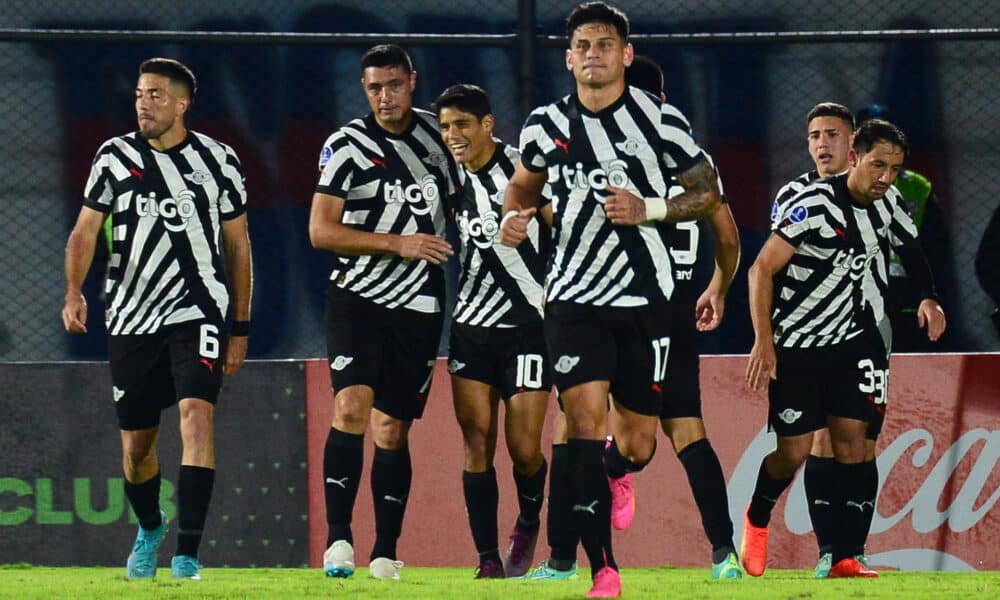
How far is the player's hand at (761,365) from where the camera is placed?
7.54 m

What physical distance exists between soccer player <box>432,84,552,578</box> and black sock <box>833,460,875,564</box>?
123 centimetres

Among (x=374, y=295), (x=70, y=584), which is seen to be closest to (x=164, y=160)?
(x=374, y=295)

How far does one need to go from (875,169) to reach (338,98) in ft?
13.2

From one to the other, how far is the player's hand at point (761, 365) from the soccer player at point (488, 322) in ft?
2.74

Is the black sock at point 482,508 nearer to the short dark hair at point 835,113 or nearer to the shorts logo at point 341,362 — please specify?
the shorts logo at point 341,362

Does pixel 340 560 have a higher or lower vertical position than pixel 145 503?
lower

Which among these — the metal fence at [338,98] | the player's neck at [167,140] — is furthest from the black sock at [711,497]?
the metal fence at [338,98]

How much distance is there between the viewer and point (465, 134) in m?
7.77

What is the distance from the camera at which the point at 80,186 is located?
10.8m

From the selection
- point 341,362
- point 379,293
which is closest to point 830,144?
point 379,293

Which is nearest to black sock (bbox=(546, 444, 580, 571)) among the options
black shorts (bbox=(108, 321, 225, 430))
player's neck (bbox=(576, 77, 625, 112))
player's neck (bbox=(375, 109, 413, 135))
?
player's neck (bbox=(576, 77, 625, 112))

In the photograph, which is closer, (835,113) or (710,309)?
(710,309)

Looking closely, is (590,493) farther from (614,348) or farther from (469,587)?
(469,587)

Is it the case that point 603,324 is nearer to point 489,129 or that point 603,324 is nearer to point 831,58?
point 489,129
